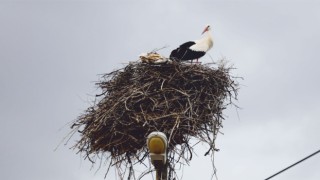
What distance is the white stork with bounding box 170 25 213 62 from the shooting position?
6.25 meters

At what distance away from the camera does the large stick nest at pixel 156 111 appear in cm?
481

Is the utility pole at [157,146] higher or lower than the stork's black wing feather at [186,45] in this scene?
lower

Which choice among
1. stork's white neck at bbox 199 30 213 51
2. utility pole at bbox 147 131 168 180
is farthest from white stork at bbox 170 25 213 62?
utility pole at bbox 147 131 168 180

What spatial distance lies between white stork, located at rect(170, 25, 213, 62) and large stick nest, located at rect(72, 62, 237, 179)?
614 mm

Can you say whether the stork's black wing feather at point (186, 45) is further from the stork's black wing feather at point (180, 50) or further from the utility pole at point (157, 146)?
the utility pole at point (157, 146)

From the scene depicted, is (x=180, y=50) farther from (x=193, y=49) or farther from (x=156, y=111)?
(x=156, y=111)

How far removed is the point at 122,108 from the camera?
16.8 feet

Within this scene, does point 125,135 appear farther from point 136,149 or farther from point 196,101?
point 196,101

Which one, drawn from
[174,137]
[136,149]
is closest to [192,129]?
[174,137]

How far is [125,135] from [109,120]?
22cm

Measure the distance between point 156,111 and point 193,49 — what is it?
158 cm

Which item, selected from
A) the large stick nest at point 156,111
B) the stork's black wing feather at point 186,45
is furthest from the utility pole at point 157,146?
the stork's black wing feather at point 186,45

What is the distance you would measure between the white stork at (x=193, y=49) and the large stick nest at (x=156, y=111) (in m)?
0.61

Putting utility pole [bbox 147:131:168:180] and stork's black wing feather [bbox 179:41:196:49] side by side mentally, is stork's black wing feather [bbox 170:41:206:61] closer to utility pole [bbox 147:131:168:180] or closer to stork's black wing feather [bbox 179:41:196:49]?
stork's black wing feather [bbox 179:41:196:49]
